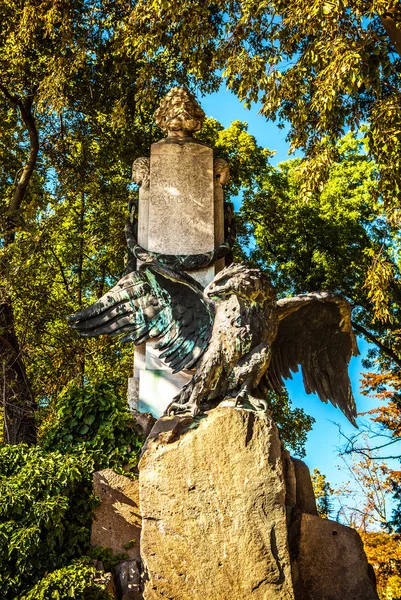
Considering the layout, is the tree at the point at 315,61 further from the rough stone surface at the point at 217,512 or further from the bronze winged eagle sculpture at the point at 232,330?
the rough stone surface at the point at 217,512

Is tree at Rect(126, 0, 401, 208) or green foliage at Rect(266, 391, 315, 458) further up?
tree at Rect(126, 0, 401, 208)

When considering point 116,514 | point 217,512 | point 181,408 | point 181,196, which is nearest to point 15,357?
point 181,196

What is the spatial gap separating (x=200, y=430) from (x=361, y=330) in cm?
823

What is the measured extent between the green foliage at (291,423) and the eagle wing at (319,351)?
6382 mm

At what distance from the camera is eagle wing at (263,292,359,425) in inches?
237

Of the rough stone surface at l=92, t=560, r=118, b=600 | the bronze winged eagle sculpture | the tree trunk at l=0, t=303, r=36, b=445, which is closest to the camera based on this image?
the rough stone surface at l=92, t=560, r=118, b=600

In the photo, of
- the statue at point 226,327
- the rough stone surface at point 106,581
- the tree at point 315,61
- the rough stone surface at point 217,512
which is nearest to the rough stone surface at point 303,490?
the statue at point 226,327

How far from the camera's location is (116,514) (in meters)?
5.36

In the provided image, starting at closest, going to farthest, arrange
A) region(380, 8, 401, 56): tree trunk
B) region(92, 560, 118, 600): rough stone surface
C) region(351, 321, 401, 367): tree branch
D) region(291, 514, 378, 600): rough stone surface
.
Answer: region(92, 560, 118, 600): rough stone surface < region(291, 514, 378, 600): rough stone surface < region(380, 8, 401, 56): tree trunk < region(351, 321, 401, 367): tree branch

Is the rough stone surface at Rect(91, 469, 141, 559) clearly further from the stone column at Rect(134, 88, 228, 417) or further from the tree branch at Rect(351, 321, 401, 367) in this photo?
the tree branch at Rect(351, 321, 401, 367)

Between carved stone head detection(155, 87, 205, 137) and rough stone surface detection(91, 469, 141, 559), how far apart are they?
12.3 feet

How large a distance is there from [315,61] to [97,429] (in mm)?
4225

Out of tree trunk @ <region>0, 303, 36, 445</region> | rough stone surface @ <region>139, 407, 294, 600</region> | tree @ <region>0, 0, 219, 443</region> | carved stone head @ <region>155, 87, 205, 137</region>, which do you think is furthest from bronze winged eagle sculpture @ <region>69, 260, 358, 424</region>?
tree @ <region>0, 0, 219, 443</region>

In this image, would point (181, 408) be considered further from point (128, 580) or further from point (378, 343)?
point (378, 343)
